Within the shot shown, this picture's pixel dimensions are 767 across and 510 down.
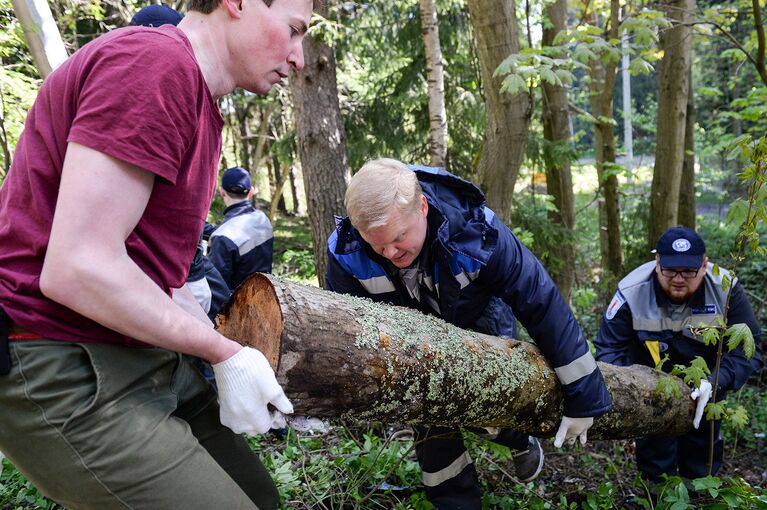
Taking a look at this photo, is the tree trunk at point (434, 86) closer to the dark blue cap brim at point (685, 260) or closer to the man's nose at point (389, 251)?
the dark blue cap brim at point (685, 260)

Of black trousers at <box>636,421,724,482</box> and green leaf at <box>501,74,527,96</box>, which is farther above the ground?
green leaf at <box>501,74,527,96</box>

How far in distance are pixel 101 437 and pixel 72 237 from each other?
20.0 inches

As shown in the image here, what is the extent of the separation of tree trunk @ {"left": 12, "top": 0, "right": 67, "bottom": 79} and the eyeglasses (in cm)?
426

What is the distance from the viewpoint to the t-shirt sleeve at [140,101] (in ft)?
4.09

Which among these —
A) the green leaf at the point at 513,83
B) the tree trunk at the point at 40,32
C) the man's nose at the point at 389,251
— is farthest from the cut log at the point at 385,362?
the tree trunk at the point at 40,32

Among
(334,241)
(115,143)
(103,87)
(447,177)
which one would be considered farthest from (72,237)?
(447,177)

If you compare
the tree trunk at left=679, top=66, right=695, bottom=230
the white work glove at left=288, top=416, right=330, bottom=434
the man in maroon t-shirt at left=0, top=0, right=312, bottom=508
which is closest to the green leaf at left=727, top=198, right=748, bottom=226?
the white work glove at left=288, top=416, right=330, bottom=434

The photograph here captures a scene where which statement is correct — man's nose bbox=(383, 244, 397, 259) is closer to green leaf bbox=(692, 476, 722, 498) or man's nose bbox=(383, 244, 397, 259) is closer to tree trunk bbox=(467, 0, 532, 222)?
green leaf bbox=(692, 476, 722, 498)

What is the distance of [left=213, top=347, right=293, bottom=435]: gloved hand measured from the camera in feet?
5.24

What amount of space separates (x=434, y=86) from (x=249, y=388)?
14.7ft

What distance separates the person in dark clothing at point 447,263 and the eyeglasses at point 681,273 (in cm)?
153

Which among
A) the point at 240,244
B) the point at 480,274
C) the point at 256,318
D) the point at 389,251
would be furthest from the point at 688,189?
the point at 256,318

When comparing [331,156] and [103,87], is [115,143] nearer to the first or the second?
[103,87]

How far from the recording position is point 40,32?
3.89m
